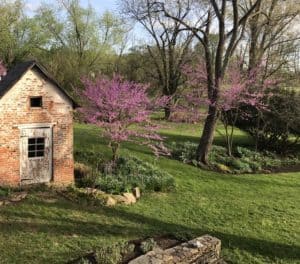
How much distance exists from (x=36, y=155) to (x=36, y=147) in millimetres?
262

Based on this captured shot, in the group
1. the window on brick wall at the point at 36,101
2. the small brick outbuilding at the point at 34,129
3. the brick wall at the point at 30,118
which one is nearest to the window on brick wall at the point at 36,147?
the small brick outbuilding at the point at 34,129

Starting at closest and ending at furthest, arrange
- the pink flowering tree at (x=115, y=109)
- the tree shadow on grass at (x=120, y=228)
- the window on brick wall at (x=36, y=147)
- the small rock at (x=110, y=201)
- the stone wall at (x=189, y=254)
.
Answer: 1. the stone wall at (x=189, y=254)
2. the tree shadow on grass at (x=120, y=228)
3. the small rock at (x=110, y=201)
4. the window on brick wall at (x=36, y=147)
5. the pink flowering tree at (x=115, y=109)

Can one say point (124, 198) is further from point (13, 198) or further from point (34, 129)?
point (34, 129)

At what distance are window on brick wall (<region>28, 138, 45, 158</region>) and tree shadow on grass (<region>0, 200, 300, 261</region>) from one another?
2.22m

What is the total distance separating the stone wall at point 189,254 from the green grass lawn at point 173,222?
29.6 inches

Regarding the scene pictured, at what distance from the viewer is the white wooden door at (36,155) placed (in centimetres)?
1282

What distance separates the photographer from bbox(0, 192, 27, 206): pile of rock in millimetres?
11198

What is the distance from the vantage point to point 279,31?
79.6 ft

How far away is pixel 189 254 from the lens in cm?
794

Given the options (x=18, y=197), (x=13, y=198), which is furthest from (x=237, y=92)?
(x=13, y=198)

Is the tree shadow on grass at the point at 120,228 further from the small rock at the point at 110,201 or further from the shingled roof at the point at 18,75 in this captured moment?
the shingled roof at the point at 18,75

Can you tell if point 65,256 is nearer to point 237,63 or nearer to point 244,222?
point 244,222

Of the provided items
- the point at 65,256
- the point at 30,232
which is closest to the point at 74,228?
the point at 30,232

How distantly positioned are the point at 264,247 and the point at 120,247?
12.8 ft
